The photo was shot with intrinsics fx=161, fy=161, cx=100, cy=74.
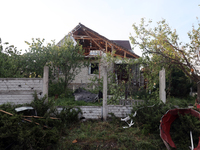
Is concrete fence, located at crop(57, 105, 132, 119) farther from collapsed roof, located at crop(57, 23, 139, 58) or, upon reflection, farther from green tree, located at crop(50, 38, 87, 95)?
collapsed roof, located at crop(57, 23, 139, 58)

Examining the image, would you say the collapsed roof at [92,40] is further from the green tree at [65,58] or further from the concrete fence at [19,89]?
the concrete fence at [19,89]

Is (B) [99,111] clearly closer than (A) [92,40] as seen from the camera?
Yes

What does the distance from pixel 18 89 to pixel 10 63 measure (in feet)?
5.78

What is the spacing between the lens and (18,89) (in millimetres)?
5180

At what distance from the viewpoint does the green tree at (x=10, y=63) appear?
239 inches

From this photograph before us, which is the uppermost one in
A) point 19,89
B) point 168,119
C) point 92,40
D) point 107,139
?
point 92,40

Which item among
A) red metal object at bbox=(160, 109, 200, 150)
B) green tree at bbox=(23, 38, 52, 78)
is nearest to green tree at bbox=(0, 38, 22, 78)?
green tree at bbox=(23, 38, 52, 78)

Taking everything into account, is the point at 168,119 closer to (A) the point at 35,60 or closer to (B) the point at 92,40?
(A) the point at 35,60

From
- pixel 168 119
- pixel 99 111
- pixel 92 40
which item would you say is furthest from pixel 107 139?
pixel 92 40

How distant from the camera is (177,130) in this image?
4391mm

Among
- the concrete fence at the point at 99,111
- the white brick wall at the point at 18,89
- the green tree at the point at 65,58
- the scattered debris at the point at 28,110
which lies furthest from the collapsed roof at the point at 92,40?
the scattered debris at the point at 28,110

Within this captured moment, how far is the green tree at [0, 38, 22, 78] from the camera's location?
608cm

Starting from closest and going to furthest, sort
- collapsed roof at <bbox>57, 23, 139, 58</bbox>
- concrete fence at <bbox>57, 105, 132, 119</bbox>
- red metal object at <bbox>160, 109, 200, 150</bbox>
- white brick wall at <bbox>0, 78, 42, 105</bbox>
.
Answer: red metal object at <bbox>160, 109, 200, 150</bbox>, white brick wall at <bbox>0, 78, 42, 105</bbox>, concrete fence at <bbox>57, 105, 132, 119</bbox>, collapsed roof at <bbox>57, 23, 139, 58</bbox>

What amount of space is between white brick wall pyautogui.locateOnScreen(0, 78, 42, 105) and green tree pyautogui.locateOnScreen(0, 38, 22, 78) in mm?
1029
